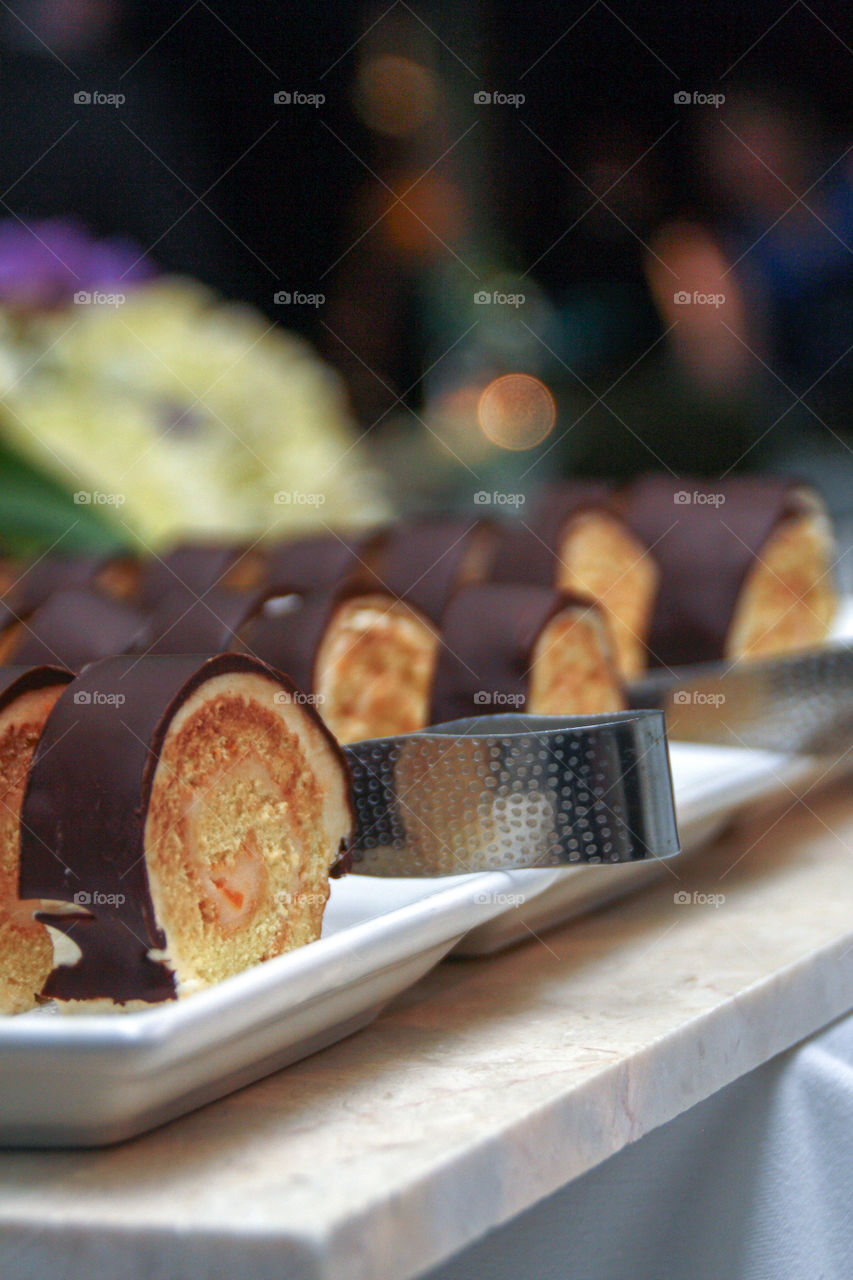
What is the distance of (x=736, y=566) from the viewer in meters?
1.23

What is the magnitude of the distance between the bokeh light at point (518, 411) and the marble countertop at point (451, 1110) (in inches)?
60.5

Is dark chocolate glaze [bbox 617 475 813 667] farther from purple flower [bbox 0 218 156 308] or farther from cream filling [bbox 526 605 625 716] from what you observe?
purple flower [bbox 0 218 156 308]

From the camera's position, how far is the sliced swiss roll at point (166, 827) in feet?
1.86

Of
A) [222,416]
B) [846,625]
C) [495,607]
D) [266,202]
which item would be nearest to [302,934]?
[495,607]

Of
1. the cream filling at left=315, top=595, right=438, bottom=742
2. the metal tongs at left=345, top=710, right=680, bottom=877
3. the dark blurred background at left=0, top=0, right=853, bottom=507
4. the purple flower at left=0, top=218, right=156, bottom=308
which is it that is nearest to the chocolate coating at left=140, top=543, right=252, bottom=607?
the cream filling at left=315, top=595, right=438, bottom=742

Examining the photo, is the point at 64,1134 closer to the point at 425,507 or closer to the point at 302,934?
Result: the point at 302,934

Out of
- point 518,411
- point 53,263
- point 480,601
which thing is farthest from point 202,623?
point 518,411

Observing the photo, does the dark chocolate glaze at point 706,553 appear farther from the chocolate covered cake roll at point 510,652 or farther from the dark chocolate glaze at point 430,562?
the chocolate covered cake roll at point 510,652

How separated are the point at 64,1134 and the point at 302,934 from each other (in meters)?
0.17

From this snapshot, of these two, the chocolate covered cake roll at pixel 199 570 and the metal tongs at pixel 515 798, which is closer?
the metal tongs at pixel 515 798

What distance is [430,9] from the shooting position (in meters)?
2.59

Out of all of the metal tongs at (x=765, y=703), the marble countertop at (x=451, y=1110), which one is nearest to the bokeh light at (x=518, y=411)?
the metal tongs at (x=765, y=703)

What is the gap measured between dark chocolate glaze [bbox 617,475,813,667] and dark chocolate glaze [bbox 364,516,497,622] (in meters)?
0.17

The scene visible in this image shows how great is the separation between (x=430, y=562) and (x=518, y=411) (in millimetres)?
1291
